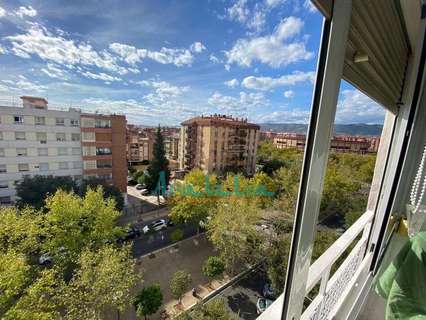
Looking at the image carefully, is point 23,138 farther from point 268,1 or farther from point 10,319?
point 268,1

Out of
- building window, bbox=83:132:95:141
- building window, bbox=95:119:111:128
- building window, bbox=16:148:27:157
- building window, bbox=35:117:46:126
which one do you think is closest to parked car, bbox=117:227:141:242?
building window, bbox=83:132:95:141

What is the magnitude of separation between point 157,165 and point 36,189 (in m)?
4.54

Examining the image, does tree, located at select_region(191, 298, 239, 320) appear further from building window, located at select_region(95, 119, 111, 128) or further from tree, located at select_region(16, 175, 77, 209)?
building window, located at select_region(95, 119, 111, 128)

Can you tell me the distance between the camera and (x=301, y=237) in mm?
486

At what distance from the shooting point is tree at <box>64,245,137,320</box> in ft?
9.69

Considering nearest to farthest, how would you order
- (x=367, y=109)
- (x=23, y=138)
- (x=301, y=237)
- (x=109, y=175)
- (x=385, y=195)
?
(x=301, y=237) → (x=367, y=109) → (x=385, y=195) → (x=23, y=138) → (x=109, y=175)

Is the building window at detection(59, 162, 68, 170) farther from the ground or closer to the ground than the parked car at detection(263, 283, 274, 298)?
farther from the ground

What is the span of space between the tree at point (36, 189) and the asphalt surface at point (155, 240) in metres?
3.07

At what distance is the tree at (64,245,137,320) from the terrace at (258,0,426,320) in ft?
11.0

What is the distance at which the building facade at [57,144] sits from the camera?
652 cm

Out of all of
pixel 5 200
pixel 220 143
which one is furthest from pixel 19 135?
pixel 220 143

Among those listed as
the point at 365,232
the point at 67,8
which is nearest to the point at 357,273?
the point at 365,232

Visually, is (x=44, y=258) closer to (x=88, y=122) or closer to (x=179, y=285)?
(x=179, y=285)

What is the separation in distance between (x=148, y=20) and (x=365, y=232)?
2.00 meters
